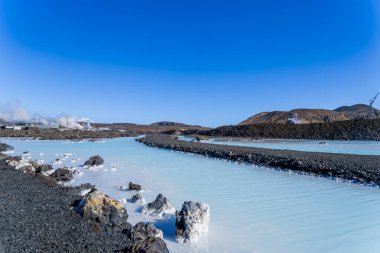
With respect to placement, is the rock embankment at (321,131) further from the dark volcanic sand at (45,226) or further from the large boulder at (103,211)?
the dark volcanic sand at (45,226)

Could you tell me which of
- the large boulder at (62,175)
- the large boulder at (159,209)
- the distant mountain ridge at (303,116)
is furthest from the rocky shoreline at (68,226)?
the distant mountain ridge at (303,116)

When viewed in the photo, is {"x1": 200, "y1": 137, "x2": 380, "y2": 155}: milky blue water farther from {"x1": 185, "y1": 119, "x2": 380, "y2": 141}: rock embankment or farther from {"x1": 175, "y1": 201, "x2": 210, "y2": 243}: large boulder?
{"x1": 175, "y1": 201, "x2": 210, "y2": 243}: large boulder

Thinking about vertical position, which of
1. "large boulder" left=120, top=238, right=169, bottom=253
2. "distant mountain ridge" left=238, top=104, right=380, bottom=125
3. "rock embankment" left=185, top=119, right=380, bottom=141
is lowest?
"large boulder" left=120, top=238, right=169, bottom=253

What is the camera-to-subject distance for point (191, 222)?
569cm

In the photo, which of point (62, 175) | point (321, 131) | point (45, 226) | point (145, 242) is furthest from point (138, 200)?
point (321, 131)

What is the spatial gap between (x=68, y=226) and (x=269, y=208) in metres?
4.41

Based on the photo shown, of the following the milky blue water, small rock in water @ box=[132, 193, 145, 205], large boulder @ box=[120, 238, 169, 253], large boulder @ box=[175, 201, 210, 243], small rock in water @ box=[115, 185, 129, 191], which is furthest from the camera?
the milky blue water

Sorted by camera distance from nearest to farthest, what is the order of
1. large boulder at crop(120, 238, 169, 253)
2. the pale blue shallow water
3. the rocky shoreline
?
large boulder at crop(120, 238, 169, 253) < the rocky shoreline < the pale blue shallow water

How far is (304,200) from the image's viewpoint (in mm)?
8477

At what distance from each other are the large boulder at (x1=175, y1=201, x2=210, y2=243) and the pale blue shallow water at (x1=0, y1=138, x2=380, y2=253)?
164mm

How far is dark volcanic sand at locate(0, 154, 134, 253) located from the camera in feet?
15.9

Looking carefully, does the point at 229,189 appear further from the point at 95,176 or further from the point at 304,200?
the point at 95,176

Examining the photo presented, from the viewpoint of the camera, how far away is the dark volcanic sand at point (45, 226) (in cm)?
484

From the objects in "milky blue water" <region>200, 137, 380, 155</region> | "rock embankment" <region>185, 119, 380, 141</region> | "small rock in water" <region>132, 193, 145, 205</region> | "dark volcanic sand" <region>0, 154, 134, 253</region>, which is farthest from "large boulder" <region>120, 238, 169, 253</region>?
"rock embankment" <region>185, 119, 380, 141</region>
